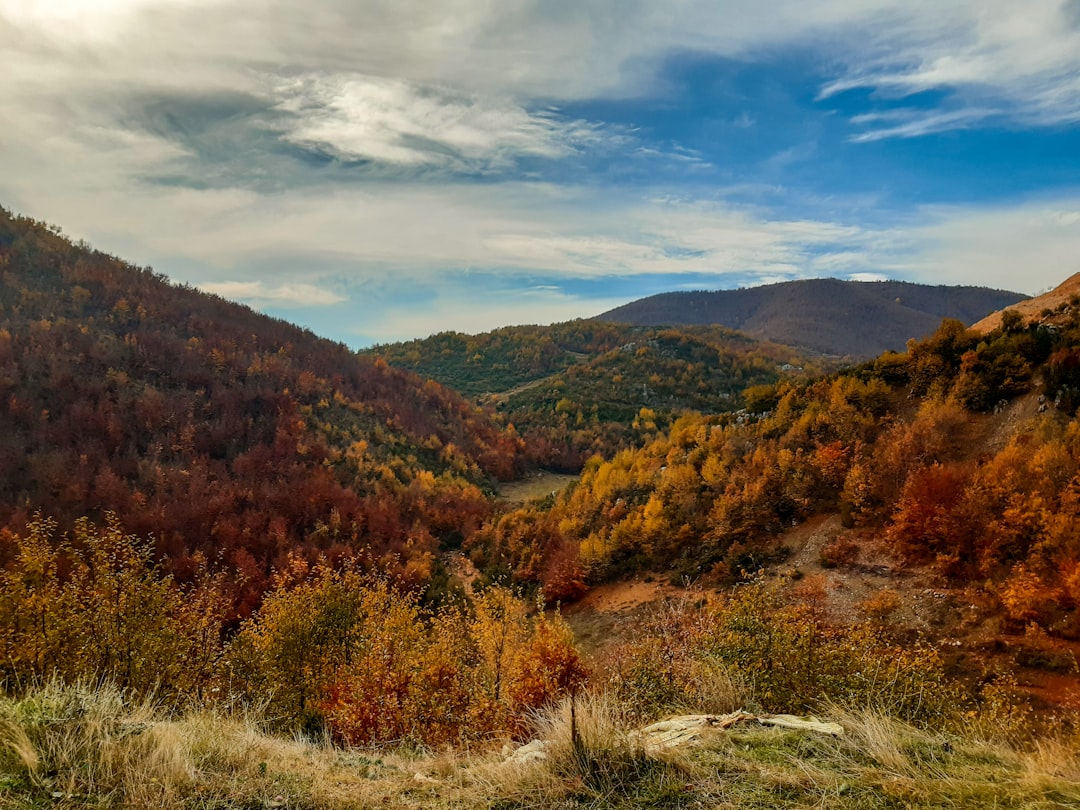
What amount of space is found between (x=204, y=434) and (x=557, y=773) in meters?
52.7

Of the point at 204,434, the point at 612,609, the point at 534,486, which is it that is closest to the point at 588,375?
the point at 534,486

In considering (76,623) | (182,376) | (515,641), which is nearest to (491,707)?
(515,641)

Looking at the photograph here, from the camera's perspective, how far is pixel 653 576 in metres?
32.3

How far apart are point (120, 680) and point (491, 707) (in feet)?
28.4

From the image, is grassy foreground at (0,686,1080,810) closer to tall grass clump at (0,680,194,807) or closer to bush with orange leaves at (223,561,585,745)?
tall grass clump at (0,680,194,807)

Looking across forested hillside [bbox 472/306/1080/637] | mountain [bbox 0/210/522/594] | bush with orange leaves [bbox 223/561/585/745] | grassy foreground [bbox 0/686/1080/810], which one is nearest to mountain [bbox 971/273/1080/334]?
forested hillside [bbox 472/306/1080/637]

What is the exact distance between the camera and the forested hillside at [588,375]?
8100cm

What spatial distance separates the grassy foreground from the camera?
4.71 m

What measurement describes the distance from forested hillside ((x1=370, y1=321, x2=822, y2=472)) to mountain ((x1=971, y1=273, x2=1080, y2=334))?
45608 mm

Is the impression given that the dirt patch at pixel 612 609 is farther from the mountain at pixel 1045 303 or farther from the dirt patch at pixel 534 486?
the dirt patch at pixel 534 486

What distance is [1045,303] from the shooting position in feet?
106

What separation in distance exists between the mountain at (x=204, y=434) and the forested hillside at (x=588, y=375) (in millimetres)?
12554

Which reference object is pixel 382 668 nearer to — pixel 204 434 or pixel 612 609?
pixel 612 609

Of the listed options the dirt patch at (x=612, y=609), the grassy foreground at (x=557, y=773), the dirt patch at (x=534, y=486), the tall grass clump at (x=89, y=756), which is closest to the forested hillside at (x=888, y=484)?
the dirt patch at (x=612, y=609)
